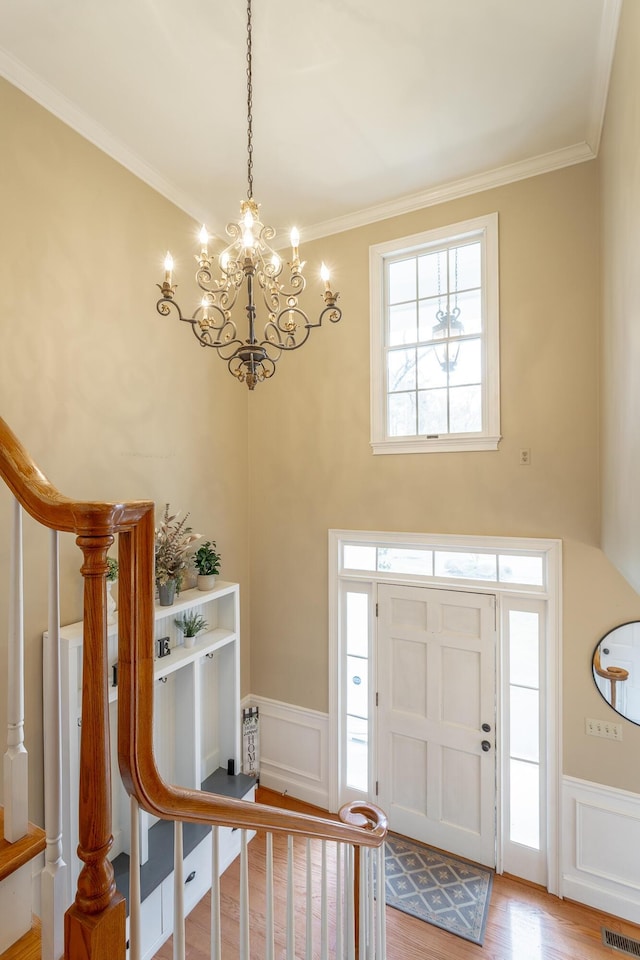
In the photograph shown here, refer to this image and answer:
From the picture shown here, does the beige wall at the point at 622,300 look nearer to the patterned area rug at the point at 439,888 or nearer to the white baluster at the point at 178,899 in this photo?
the white baluster at the point at 178,899

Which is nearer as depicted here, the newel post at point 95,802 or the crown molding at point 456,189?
the newel post at point 95,802

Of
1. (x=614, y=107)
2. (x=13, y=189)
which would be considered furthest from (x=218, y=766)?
(x=614, y=107)

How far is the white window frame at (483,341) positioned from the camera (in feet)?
10.4

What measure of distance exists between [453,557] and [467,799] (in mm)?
1676

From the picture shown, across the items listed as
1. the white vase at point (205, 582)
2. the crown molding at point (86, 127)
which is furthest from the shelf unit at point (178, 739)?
the crown molding at point (86, 127)

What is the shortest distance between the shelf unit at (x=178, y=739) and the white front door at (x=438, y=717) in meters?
1.11

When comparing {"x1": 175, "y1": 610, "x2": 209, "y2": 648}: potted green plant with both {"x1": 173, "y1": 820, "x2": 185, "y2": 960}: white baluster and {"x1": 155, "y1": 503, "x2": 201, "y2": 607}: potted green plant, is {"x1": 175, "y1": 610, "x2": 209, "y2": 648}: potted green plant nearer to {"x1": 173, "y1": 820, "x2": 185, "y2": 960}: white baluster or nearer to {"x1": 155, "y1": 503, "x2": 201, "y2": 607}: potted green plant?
{"x1": 155, "y1": 503, "x2": 201, "y2": 607}: potted green plant

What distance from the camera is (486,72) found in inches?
93.4

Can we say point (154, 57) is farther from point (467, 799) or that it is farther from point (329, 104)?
point (467, 799)

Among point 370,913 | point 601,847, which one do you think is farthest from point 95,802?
point 601,847

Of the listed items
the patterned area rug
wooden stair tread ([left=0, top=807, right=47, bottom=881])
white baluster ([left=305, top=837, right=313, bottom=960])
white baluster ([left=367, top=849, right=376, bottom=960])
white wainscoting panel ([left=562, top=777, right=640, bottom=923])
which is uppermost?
wooden stair tread ([left=0, top=807, right=47, bottom=881])

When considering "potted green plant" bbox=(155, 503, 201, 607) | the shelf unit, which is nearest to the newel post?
the shelf unit

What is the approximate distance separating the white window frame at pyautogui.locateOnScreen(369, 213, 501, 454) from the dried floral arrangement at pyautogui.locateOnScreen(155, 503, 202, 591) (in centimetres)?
156

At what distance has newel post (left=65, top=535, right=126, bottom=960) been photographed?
793mm
